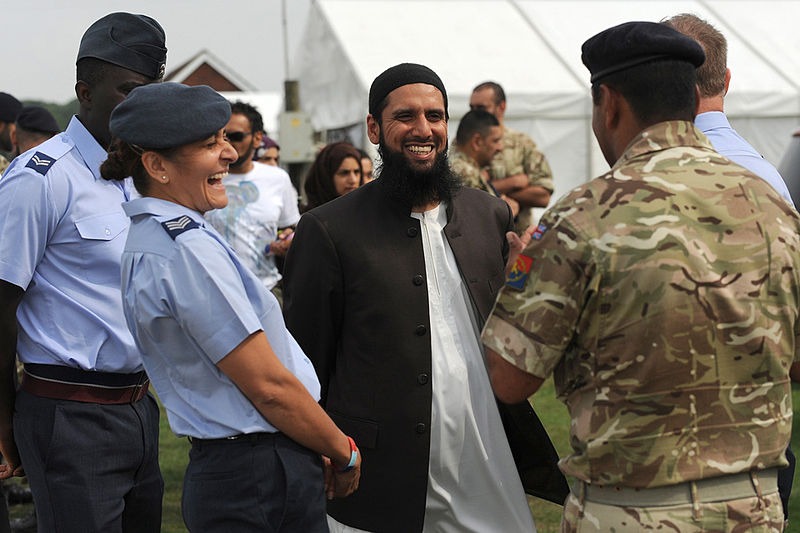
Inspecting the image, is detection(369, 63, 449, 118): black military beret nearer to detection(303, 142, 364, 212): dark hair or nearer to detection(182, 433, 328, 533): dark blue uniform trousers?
detection(182, 433, 328, 533): dark blue uniform trousers

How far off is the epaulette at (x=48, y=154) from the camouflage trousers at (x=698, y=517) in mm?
2082

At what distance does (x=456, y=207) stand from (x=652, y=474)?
158 centimetres

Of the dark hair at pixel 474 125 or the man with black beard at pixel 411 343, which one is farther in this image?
the dark hair at pixel 474 125

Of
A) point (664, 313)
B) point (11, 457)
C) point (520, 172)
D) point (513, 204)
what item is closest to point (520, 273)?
point (664, 313)

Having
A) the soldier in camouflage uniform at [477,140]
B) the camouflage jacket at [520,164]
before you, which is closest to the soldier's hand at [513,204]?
the camouflage jacket at [520,164]

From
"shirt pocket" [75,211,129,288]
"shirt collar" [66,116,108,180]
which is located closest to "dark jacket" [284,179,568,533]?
"shirt pocket" [75,211,129,288]

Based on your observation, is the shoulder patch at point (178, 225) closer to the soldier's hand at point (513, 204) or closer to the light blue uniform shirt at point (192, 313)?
the light blue uniform shirt at point (192, 313)

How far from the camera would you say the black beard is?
3518 millimetres

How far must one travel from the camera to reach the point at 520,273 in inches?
92.0

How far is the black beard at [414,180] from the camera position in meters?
3.52

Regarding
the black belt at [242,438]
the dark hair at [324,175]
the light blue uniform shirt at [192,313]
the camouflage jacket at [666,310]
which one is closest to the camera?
the camouflage jacket at [666,310]

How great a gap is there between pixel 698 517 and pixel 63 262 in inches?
84.2

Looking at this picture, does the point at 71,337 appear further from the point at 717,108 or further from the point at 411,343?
the point at 717,108

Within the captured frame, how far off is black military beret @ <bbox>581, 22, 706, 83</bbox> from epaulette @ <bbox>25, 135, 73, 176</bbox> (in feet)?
6.14
